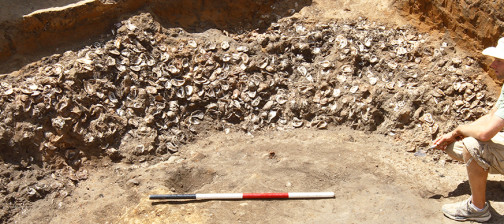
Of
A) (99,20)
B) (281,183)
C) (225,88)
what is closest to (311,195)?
(281,183)

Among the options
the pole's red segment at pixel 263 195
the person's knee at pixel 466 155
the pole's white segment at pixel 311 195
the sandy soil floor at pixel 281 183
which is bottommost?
the sandy soil floor at pixel 281 183

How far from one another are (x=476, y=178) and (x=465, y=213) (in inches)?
9.6

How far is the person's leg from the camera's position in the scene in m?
2.69

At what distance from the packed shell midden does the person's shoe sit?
89 centimetres

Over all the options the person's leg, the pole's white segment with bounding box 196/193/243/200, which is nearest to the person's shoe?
the person's leg

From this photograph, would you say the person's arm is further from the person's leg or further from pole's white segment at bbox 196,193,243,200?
pole's white segment at bbox 196,193,243,200

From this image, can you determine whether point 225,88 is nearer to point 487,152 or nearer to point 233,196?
point 233,196

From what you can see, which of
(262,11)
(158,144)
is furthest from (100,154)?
(262,11)

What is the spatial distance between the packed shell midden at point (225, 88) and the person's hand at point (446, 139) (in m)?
0.66

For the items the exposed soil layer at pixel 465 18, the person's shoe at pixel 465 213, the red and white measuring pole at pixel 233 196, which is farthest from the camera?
the exposed soil layer at pixel 465 18

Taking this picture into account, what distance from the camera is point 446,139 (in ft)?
9.62

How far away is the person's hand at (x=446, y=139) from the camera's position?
2.90 meters

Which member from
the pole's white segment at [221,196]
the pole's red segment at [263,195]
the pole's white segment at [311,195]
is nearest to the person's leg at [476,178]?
the pole's white segment at [311,195]

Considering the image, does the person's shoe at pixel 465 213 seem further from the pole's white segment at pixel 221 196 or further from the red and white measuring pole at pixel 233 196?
the pole's white segment at pixel 221 196
